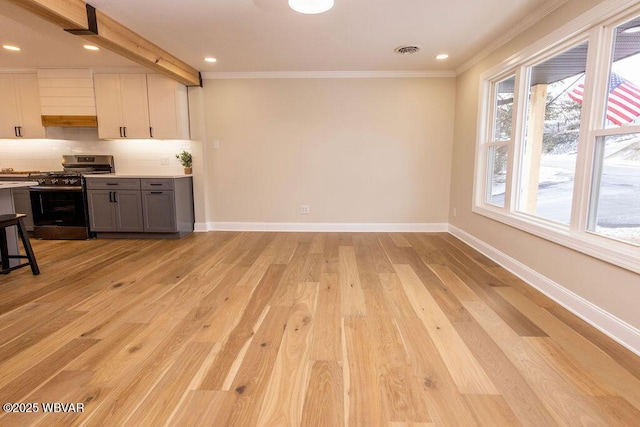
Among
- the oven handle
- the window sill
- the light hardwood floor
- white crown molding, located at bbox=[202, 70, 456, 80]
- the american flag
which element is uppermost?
white crown molding, located at bbox=[202, 70, 456, 80]

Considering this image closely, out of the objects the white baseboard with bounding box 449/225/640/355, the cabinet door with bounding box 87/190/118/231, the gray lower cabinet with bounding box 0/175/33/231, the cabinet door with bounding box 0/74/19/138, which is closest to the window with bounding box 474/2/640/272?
the white baseboard with bounding box 449/225/640/355

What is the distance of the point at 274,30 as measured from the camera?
3115 mm

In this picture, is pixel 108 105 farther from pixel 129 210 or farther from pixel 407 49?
pixel 407 49

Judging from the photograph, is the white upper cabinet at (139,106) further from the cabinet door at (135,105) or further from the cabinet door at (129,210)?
the cabinet door at (129,210)

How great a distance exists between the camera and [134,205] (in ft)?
14.7

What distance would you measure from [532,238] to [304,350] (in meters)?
2.28

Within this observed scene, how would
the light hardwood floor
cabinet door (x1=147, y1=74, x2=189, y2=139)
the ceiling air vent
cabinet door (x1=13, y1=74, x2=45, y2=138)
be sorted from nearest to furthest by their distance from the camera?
the light hardwood floor < the ceiling air vent < cabinet door (x1=147, y1=74, x2=189, y2=139) < cabinet door (x1=13, y1=74, x2=45, y2=138)

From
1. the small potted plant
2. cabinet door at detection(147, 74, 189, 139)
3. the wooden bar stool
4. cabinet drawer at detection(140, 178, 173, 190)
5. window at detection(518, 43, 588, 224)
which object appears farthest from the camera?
the small potted plant

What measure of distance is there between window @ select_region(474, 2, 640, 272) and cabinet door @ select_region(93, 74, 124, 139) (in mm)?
4929

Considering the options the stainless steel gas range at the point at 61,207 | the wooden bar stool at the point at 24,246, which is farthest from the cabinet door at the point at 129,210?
the wooden bar stool at the point at 24,246

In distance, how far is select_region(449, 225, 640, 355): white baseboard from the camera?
1.88 m

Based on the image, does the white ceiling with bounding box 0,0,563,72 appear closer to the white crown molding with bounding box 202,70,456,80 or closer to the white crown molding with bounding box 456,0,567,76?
the white crown molding with bounding box 456,0,567,76

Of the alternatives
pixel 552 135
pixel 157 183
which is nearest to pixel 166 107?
pixel 157 183

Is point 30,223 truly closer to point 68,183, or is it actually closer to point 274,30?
point 68,183
